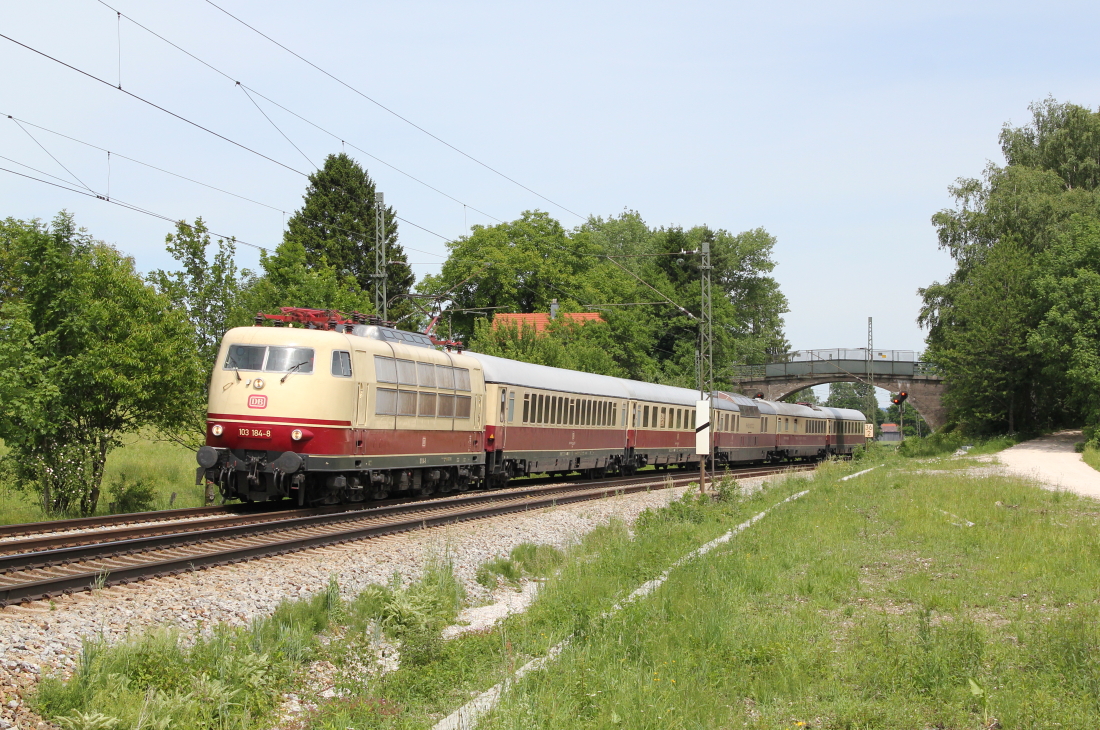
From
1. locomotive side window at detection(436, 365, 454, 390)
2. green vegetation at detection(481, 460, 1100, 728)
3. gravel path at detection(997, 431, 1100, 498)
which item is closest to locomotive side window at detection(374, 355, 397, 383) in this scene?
locomotive side window at detection(436, 365, 454, 390)

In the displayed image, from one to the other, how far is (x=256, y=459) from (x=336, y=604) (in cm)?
754

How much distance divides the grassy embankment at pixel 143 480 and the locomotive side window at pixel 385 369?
16.8 ft

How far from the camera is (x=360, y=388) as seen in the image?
58.0 feet

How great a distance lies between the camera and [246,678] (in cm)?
690

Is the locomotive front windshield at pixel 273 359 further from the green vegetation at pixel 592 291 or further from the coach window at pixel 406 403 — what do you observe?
the green vegetation at pixel 592 291

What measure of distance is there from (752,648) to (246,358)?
11.7 m

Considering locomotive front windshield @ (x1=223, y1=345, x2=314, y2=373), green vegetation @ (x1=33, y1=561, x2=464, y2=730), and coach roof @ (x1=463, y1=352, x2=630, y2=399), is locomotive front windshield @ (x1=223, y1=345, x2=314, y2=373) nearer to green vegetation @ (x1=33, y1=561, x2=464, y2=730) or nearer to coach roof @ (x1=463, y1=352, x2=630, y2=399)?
coach roof @ (x1=463, y1=352, x2=630, y2=399)

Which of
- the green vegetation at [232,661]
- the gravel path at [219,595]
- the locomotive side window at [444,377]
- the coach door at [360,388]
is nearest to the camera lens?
the green vegetation at [232,661]

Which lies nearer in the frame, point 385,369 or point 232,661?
point 232,661

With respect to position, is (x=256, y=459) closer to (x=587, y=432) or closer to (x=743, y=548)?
(x=743, y=548)

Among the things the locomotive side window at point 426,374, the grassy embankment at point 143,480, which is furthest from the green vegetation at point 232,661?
the grassy embankment at point 143,480

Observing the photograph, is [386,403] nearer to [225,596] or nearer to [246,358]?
[246,358]

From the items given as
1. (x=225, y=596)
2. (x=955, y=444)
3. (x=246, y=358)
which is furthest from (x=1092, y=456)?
(x=225, y=596)

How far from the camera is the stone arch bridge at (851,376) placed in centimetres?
7231
